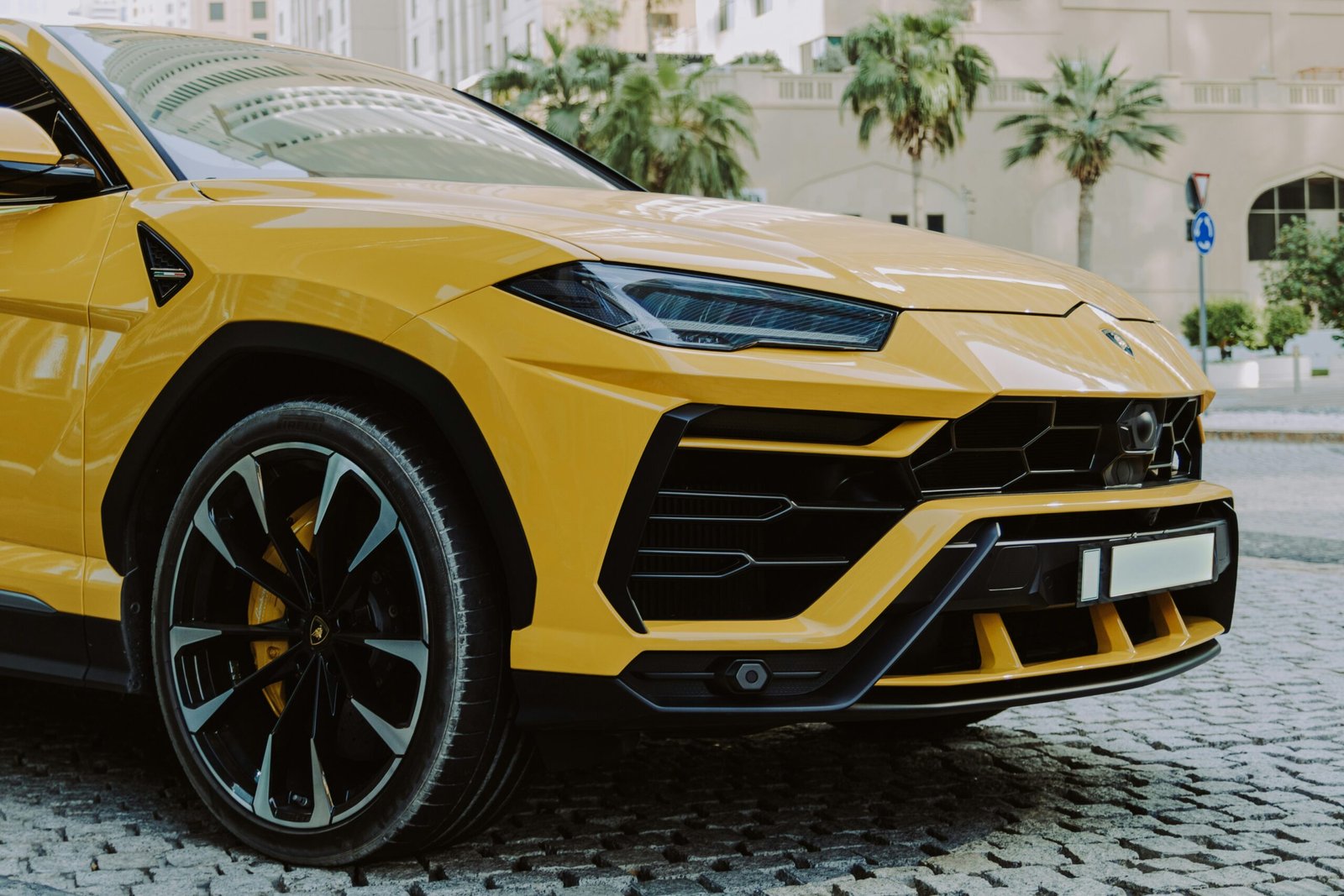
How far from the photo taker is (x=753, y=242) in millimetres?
2990

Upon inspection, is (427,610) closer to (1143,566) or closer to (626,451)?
(626,451)

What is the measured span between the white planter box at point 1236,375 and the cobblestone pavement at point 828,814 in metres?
31.6

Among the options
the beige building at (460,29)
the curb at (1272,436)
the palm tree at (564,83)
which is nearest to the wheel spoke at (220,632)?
the curb at (1272,436)

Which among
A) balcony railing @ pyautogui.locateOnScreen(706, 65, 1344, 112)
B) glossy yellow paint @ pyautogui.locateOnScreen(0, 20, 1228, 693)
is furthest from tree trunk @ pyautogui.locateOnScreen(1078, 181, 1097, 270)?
glossy yellow paint @ pyautogui.locateOnScreen(0, 20, 1228, 693)

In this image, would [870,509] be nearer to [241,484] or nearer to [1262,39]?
[241,484]

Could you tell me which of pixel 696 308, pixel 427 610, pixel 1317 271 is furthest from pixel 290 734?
pixel 1317 271

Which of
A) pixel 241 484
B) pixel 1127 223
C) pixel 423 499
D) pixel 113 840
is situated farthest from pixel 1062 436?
pixel 1127 223

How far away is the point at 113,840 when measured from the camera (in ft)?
10.6

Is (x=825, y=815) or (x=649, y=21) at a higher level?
(x=649, y=21)

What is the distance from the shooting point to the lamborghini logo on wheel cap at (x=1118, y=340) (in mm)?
3146

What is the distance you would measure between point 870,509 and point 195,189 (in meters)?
1.55

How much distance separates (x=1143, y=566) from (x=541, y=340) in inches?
48.4

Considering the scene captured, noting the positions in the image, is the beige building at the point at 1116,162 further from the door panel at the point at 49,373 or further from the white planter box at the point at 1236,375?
the door panel at the point at 49,373

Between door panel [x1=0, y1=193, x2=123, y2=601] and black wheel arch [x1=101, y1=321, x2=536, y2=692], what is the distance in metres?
0.13
